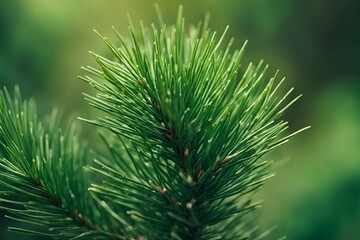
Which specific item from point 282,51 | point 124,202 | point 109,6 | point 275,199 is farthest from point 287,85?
point 124,202

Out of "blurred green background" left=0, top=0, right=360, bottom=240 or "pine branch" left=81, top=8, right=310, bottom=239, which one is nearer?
"pine branch" left=81, top=8, right=310, bottom=239

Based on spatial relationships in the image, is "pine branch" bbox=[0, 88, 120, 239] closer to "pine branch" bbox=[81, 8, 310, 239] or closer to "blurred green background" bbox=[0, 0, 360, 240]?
"pine branch" bbox=[81, 8, 310, 239]

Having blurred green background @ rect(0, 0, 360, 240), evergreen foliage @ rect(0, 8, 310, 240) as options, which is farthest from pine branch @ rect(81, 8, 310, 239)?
blurred green background @ rect(0, 0, 360, 240)

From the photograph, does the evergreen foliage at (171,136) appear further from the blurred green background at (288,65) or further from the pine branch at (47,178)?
the blurred green background at (288,65)

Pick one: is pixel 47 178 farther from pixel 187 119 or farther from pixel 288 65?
pixel 288 65

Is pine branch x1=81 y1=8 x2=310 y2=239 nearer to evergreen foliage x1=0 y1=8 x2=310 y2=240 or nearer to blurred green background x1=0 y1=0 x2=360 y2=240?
evergreen foliage x1=0 y1=8 x2=310 y2=240

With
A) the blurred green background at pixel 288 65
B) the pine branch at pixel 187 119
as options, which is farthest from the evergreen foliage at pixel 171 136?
the blurred green background at pixel 288 65
